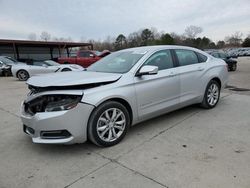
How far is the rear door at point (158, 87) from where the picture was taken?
3529mm

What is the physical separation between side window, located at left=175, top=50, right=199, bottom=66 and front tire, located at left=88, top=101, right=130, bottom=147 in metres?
1.78

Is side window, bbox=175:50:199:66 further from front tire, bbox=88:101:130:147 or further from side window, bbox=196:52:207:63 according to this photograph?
front tire, bbox=88:101:130:147

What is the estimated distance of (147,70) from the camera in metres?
3.38

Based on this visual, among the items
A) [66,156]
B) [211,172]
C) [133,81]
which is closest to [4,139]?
[66,156]

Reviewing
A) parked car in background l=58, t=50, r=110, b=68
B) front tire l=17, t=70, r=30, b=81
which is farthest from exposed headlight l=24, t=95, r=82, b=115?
parked car in background l=58, t=50, r=110, b=68

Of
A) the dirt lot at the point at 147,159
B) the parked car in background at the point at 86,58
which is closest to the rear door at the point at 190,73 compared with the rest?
the dirt lot at the point at 147,159

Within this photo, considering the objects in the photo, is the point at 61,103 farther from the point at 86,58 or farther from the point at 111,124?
the point at 86,58

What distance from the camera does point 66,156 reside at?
3.01 metres

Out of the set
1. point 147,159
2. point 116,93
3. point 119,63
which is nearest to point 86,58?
point 119,63

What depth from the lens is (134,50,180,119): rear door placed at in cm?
353

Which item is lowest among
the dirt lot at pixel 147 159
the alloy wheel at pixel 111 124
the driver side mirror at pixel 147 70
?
the dirt lot at pixel 147 159

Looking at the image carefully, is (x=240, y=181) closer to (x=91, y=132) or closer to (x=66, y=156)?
(x=91, y=132)

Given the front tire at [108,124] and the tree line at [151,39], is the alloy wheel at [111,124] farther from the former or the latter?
the tree line at [151,39]

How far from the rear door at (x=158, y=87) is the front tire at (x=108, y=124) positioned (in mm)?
375
